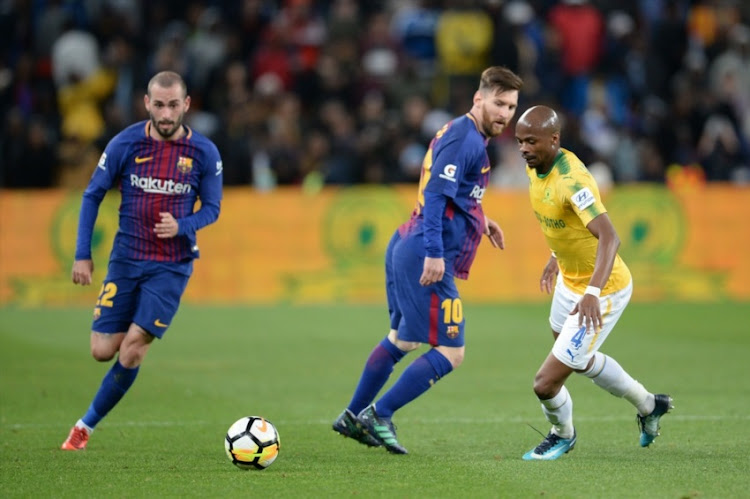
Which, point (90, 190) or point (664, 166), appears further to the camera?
point (664, 166)

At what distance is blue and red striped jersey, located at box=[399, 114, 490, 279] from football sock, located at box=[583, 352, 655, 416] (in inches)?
41.0

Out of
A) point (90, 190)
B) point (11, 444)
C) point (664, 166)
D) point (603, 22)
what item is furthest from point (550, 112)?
point (603, 22)

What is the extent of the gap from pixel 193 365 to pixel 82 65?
9.17m

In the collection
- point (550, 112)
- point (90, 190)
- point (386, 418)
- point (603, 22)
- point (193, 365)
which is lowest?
point (193, 365)

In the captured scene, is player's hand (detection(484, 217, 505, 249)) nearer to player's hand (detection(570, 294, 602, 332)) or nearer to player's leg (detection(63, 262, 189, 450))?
player's hand (detection(570, 294, 602, 332))

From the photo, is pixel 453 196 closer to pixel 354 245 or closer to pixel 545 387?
pixel 545 387

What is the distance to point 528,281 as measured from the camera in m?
17.6

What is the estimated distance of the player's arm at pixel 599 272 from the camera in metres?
6.80

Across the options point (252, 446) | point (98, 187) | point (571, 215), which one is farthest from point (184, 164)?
point (571, 215)

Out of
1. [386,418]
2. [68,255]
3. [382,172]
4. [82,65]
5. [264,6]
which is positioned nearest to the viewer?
→ [386,418]

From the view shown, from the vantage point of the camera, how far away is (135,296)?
8.07 m

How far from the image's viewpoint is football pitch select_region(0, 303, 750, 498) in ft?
21.7

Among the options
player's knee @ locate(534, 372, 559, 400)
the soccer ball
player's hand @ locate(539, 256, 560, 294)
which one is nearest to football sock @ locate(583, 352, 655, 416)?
player's knee @ locate(534, 372, 559, 400)

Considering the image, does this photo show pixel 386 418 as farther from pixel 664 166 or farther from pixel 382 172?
pixel 664 166
